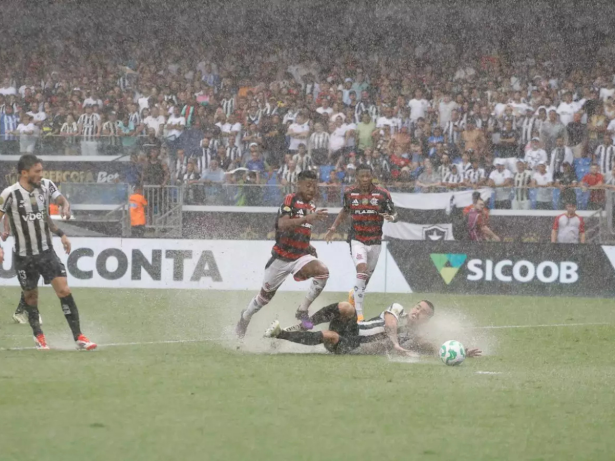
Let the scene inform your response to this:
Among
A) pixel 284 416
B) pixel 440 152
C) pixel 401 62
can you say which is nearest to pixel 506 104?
pixel 440 152

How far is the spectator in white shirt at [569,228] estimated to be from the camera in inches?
830

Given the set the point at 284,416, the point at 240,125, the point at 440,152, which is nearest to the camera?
the point at 284,416

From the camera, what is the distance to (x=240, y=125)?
83.4 ft

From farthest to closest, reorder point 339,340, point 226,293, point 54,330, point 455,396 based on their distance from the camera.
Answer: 1. point 226,293
2. point 54,330
3. point 339,340
4. point 455,396

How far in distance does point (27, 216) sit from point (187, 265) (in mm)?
10464

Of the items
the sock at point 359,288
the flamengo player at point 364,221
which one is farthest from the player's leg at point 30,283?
the sock at point 359,288

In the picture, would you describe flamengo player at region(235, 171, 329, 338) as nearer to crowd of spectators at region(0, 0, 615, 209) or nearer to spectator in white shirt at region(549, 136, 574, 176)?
crowd of spectators at region(0, 0, 615, 209)

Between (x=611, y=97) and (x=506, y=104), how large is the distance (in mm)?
2383

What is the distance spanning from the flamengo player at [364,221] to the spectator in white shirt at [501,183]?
7281mm

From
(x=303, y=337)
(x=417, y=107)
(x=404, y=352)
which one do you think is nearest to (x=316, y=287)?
(x=303, y=337)

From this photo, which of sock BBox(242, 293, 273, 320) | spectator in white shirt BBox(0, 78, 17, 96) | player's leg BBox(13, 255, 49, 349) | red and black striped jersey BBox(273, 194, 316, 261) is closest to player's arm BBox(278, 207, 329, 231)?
red and black striped jersey BBox(273, 194, 316, 261)

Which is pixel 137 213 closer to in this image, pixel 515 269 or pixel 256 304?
pixel 515 269

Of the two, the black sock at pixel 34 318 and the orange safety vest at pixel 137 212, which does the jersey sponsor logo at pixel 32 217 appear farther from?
the orange safety vest at pixel 137 212

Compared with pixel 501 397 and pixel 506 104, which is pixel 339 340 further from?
pixel 506 104
